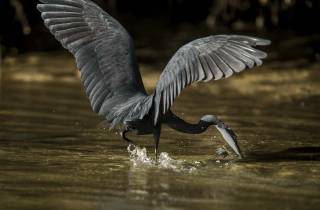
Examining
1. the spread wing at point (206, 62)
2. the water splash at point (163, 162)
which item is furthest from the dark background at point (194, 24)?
the spread wing at point (206, 62)

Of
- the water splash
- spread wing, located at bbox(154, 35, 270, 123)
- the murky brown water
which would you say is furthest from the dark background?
spread wing, located at bbox(154, 35, 270, 123)

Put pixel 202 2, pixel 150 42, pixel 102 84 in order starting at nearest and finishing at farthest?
pixel 102 84
pixel 150 42
pixel 202 2

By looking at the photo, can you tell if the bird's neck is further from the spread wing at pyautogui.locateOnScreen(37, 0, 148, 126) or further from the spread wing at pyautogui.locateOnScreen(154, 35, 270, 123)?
the spread wing at pyautogui.locateOnScreen(154, 35, 270, 123)

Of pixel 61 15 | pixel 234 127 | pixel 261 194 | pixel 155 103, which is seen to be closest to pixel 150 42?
pixel 234 127

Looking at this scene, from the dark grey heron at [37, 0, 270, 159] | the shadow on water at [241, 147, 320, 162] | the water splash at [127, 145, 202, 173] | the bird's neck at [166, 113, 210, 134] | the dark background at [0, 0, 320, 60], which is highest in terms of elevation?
the dark grey heron at [37, 0, 270, 159]

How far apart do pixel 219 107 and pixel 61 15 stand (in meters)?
2.66

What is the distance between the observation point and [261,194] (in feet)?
18.2

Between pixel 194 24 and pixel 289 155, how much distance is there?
6772 millimetres

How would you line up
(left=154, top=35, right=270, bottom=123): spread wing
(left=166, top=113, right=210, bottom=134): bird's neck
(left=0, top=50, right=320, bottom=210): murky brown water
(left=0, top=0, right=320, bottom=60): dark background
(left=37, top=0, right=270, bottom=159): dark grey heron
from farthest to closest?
(left=0, top=0, right=320, bottom=60): dark background
(left=166, top=113, right=210, bottom=134): bird's neck
(left=37, top=0, right=270, bottom=159): dark grey heron
(left=154, top=35, right=270, bottom=123): spread wing
(left=0, top=50, right=320, bottom=210): murky brown water

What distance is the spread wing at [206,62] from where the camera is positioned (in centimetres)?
605

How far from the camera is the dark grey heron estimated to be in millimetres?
6195

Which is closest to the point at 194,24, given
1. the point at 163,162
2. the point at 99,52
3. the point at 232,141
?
the point at 99,52

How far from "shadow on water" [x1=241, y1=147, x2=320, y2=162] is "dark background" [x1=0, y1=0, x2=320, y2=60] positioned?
4.98 meters

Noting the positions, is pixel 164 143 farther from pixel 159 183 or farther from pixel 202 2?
pixel 202 2
